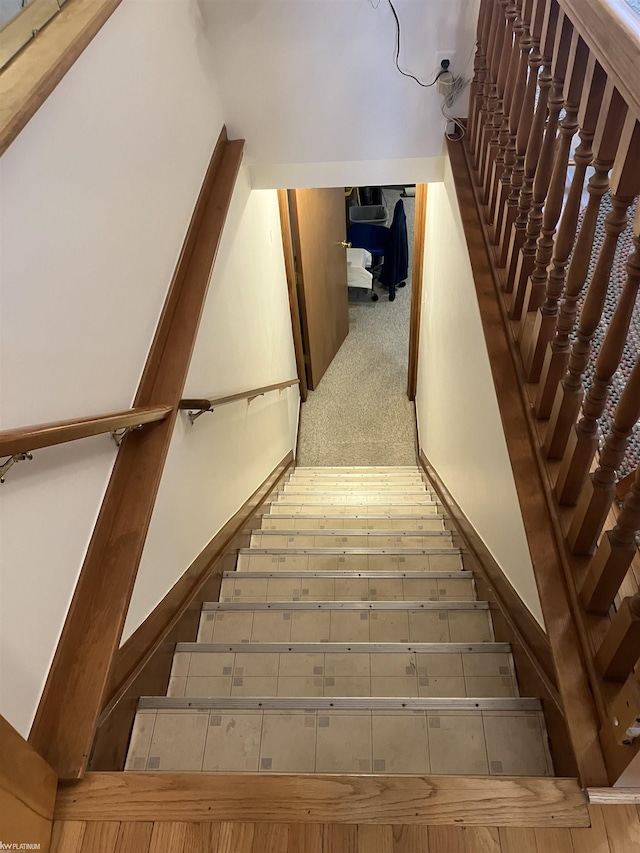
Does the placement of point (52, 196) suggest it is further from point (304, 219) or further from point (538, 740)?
point (304, 219)

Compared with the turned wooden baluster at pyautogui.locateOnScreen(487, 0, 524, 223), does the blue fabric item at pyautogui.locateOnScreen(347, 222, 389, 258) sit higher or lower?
lower

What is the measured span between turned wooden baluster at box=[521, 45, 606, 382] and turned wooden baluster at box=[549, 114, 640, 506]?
6.6 inches

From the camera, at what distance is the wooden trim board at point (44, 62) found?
3.26ft

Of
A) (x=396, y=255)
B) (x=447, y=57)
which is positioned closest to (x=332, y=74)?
(x=447, y=57)

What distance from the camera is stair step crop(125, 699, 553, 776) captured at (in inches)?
49.9

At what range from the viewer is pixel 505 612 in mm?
1622

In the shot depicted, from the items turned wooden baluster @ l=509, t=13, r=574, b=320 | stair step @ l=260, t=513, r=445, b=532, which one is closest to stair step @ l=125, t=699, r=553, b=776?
turned wooden baluster @ l=509, t=13, r=574, b=320

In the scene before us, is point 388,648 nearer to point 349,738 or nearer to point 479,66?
point 349,738

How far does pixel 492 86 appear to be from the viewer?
6.35 ft

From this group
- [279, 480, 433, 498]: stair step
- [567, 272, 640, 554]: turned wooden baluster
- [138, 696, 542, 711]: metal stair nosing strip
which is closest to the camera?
[567, 272, 640, 554]: turned wooden baluster

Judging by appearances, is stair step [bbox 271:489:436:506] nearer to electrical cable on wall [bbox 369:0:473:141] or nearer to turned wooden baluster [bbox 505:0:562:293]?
turned wooden baluster [bbox 505:0:562:293]

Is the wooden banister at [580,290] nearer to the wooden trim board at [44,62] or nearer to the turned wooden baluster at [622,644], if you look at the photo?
the turned wooden baluster at [622,644]

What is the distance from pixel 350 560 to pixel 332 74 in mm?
2131

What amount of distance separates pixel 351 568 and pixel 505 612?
0.69 m
